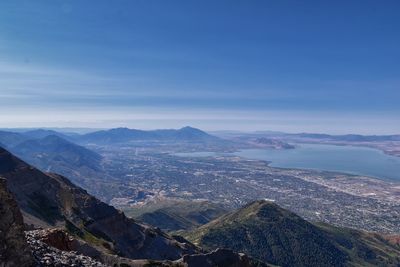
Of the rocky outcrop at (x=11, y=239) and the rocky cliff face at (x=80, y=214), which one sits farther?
the rocky cliff face at (x=80, y=214)

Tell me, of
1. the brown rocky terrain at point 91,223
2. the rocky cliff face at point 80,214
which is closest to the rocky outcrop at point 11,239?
the brown rocky terrain at point 91,223

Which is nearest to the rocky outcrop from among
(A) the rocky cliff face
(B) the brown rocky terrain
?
(B) the brown rocky terrain

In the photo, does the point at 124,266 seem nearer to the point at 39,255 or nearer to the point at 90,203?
the point at 39,255

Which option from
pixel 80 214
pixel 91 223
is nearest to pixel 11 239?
pixel 91 223

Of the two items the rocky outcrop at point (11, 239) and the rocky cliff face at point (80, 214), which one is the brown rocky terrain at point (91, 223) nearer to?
the rocky cliff face at point (80, 214)

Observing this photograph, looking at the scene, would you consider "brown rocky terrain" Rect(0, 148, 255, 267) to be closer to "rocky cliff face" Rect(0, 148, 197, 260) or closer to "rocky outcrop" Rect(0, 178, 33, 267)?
"rocky cliff face" Rect(0, 148, 197, 260)

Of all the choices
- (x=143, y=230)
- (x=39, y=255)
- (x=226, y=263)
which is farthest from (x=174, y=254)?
(x=39, y=255)

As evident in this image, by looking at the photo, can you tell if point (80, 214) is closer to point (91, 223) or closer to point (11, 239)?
point (91, 223)
